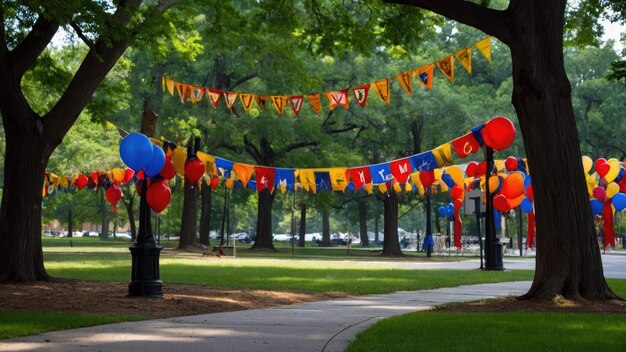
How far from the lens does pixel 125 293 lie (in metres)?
15.2

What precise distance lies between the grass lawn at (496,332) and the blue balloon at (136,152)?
16.7ft

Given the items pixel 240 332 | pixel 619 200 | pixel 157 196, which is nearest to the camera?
pixel 240 332

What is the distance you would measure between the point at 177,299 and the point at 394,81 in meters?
30.8

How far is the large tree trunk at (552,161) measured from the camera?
43.5 ft

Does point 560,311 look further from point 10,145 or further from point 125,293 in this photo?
point 10,145

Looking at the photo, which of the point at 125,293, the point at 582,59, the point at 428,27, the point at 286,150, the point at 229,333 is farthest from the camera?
the point at 582,59

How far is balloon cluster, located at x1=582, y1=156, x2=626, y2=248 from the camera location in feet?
96.6

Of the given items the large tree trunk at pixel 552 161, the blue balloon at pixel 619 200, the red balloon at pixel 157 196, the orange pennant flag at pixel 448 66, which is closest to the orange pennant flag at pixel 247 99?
the orange pennant flag at pixel 448 66

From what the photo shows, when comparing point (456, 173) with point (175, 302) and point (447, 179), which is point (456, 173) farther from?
point (175, 302)

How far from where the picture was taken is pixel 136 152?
13773mm

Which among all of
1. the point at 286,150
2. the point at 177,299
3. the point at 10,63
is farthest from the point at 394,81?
the point at 177,299

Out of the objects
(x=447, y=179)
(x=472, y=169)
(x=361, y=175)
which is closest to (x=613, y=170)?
(x=472, y=169)

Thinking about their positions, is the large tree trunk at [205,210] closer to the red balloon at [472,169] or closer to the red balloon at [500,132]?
the red balloon at [472,169]

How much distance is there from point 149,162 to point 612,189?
21.8 metres
